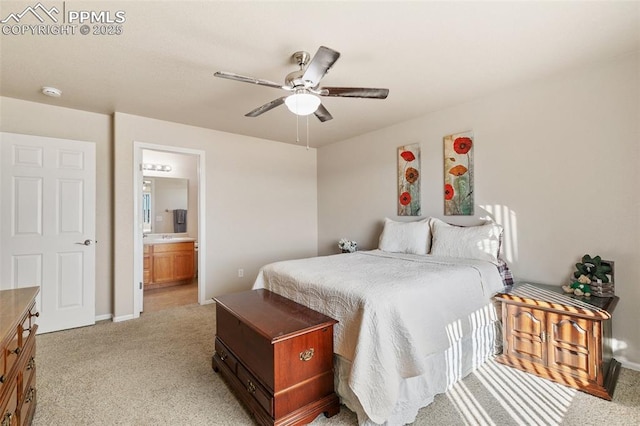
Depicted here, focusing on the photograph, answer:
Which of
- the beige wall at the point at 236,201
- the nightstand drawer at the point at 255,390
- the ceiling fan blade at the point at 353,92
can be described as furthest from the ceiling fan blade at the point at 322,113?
the beige wall at the point at 236,201

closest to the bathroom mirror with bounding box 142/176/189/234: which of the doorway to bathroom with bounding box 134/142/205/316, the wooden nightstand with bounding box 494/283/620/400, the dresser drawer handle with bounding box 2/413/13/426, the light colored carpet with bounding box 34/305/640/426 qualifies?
the doorway to bathroom with bounding box 134/142/205/316

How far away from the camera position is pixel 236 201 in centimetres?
445

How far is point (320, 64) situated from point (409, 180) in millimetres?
2381

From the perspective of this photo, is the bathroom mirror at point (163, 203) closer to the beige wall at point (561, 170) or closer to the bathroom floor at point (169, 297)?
the bathroom floor at point (169, 297)

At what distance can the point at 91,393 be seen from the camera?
2.02 m

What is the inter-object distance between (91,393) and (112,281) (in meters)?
1.83

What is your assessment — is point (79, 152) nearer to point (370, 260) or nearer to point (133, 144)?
point (133, 144)

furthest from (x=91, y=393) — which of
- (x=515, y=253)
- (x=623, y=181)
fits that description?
(x=623, y=181)

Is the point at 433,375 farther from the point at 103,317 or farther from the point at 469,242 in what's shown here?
the point at 103,317

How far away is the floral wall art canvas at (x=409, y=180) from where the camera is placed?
147 inches

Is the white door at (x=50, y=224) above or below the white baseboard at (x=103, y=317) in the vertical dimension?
above

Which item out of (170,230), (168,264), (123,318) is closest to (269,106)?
(123,318)

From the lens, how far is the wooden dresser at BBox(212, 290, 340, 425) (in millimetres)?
1600

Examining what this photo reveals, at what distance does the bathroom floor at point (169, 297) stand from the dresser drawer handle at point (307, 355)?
2983 millimetres
